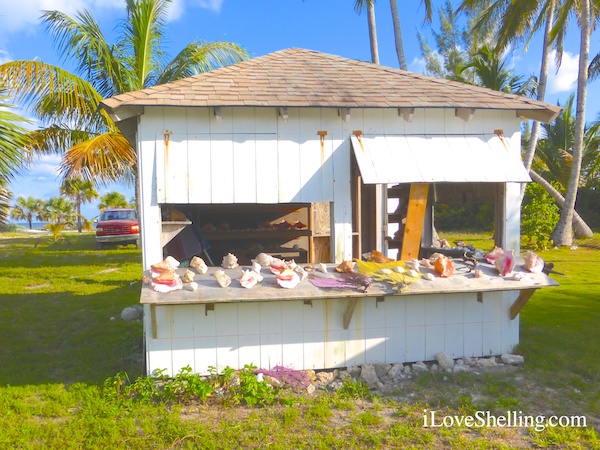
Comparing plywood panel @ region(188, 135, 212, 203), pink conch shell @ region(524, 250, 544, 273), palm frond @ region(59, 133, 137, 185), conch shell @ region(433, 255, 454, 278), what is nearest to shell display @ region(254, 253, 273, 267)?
plywood panel @ region(188, 135, 212, 203)

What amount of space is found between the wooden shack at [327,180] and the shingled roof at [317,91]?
0.03 meters

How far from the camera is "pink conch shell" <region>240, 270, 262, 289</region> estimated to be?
4.40m

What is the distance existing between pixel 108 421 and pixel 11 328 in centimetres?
426

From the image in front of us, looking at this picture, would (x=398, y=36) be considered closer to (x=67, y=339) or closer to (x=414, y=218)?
(x=414, y=218)

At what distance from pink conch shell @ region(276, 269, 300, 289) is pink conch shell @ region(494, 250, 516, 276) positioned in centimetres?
222

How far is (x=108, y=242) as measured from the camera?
1808 cm

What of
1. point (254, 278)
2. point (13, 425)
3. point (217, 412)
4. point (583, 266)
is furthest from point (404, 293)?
point (583, 266)

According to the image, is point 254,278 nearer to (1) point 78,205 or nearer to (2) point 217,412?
(2) point 217,412

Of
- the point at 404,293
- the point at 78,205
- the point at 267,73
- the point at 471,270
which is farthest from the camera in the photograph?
the point at 78,205

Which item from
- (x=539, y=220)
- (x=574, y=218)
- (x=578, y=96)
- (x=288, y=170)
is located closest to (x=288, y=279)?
(x=288, y=170)

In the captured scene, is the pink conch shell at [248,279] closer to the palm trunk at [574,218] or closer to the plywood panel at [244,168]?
the plywood panel at [244,168]

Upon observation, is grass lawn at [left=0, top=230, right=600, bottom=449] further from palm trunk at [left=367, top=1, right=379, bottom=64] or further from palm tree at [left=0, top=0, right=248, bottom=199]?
palm trunk at [left=367, top=1, right=379, bottom=64]

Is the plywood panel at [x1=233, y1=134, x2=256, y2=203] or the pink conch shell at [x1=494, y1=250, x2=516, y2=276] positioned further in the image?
the plywood panel at [x1=233, y1=134, x2=256, y2=203]

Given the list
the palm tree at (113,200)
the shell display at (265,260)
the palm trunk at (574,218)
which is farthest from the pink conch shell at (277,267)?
the palm tree at (113,200)
